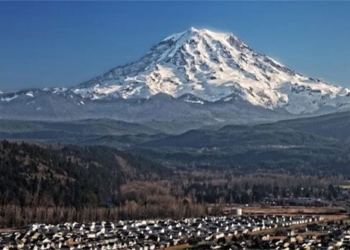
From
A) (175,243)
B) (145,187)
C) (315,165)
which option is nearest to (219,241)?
(175,243)

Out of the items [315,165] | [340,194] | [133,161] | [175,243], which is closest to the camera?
[175,243]

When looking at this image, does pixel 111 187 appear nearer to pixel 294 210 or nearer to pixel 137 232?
pixel 294 210

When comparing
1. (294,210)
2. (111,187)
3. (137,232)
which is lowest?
(137,232)

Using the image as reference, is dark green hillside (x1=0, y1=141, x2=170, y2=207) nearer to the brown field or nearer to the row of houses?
the row of houses

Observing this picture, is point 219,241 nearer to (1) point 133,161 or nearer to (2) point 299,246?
(2) point 299,246

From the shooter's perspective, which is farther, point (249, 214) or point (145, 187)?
point (145, 187)

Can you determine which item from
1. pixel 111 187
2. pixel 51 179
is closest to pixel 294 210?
pixel 51 179

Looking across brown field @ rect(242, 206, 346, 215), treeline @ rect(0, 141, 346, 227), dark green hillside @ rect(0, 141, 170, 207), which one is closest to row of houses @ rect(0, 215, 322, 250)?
treeline @ rect(0, 141, 346, 227)
